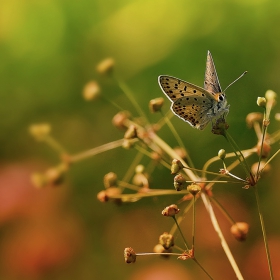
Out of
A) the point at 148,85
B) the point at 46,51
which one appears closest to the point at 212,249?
the point at 148,85

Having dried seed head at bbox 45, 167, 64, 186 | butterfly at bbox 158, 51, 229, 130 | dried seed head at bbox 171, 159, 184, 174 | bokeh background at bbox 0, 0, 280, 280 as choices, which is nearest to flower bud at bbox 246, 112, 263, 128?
butterfly at bbox 158, 51, 229, 130

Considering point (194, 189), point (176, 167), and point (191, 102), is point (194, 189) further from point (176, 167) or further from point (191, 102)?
point (191, 102)

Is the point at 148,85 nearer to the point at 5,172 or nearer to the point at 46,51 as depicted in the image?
the point at 46,51

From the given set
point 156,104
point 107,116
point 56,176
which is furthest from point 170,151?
point 107,116

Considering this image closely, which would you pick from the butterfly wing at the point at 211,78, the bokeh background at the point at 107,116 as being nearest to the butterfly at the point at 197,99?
the butterfly wing at the point at 211,78

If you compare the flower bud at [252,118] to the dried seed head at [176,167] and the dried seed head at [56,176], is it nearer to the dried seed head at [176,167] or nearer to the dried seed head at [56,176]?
the dried seed head at [176,167]

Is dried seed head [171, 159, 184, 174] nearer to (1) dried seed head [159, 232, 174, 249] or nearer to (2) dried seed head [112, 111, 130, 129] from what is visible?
(1) dried seed head [159, 232, 174, 249]
